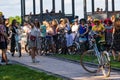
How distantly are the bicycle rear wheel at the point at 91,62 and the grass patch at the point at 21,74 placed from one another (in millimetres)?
1439

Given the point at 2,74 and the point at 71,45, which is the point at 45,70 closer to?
the point at 2,74

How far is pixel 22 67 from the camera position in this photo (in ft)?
59.7

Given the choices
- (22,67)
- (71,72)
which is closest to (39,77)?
(71,72)

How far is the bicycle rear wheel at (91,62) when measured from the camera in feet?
51.9

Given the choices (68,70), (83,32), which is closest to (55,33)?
(83,32)

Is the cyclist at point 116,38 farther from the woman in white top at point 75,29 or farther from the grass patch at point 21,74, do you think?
the woman in white top at point 75,29

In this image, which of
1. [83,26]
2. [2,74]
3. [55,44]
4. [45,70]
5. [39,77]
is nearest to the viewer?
[39,77]

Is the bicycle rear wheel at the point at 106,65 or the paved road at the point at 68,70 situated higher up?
the bicycle rear wheel at the point at 106,65

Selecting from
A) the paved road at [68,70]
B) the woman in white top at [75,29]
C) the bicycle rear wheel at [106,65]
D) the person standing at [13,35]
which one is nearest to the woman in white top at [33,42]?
the paved road at [68,70]

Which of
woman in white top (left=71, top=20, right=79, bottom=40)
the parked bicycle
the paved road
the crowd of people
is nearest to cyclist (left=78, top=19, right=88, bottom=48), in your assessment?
the crowd of people

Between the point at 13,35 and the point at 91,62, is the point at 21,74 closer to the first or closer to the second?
the point at 91,62

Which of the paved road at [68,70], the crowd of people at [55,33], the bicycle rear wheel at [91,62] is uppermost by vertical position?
the crowd of people at [55,33]

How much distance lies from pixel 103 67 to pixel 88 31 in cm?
891

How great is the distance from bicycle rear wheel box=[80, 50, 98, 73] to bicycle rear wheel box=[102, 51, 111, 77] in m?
0.72
